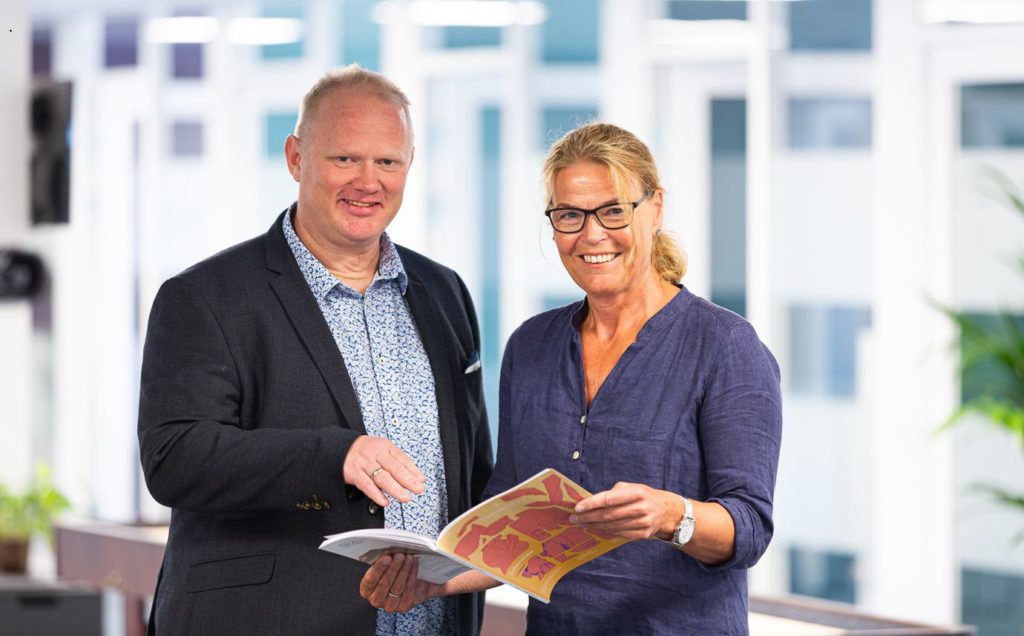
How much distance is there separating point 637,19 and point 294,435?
383 centimetres

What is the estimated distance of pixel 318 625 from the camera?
6.91ft

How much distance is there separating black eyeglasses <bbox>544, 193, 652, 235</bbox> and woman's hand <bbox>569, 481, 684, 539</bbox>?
44 cm

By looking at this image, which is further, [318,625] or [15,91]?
[15,91]

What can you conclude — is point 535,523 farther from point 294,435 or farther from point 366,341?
point 366,341

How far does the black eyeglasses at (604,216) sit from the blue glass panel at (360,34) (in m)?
4.65

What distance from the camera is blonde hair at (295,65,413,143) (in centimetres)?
225

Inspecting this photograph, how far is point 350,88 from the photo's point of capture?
2.24 m

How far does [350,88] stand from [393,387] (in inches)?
19.9

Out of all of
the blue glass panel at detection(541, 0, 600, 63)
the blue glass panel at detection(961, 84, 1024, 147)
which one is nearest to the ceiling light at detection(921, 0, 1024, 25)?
the blue glass panel at detection(961, 84, 1024, 147)

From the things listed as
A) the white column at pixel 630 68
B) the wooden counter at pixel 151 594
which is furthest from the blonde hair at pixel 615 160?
the white column at pixel 630 68

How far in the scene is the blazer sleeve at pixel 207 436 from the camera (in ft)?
6.47

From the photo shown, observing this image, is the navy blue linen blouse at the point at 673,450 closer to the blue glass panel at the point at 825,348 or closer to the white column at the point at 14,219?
the blue glass panel at the point at 825,348

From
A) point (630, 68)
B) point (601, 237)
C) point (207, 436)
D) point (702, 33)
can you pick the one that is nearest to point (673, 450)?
point (601, 237)

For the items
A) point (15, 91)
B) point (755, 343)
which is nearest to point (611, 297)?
point (755, 343)
